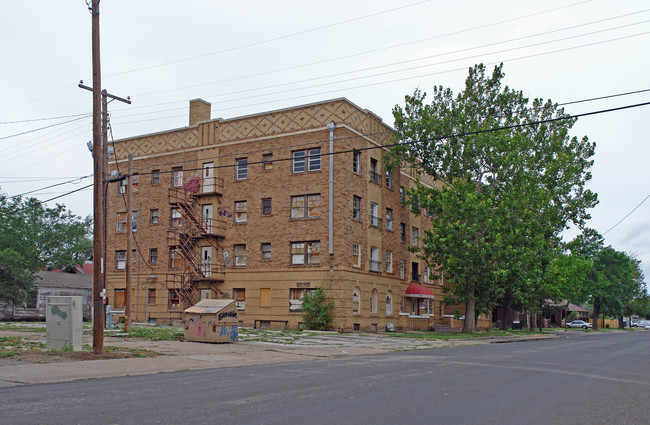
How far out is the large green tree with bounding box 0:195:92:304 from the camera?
42062 mm

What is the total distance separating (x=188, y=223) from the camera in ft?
131

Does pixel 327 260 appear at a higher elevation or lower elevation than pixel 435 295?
higher

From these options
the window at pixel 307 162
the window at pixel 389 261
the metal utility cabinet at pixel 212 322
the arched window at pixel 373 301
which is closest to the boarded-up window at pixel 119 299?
the window at pixel 307 162

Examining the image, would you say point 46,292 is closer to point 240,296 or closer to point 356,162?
point 240,296

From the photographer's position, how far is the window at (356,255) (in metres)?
35.4

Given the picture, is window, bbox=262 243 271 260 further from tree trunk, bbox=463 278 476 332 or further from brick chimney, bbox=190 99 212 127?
tree trunk, bbox=463 278 476 332

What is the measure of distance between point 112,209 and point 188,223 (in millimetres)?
8123

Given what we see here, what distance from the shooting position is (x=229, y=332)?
2098 cm

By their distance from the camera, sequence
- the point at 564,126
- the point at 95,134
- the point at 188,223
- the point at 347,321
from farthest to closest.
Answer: the point at 564,126, the point at 188,223, the point at 347,321, the point at 95,134

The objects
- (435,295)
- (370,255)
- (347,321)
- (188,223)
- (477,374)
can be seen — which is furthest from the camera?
(435,295)

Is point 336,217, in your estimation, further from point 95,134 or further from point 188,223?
point 95,134

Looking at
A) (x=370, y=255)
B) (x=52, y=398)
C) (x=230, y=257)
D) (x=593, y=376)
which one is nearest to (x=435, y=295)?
(x=370, y=255)

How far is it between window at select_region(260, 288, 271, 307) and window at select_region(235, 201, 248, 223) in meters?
4.76

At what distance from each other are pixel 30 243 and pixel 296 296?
2827cm
